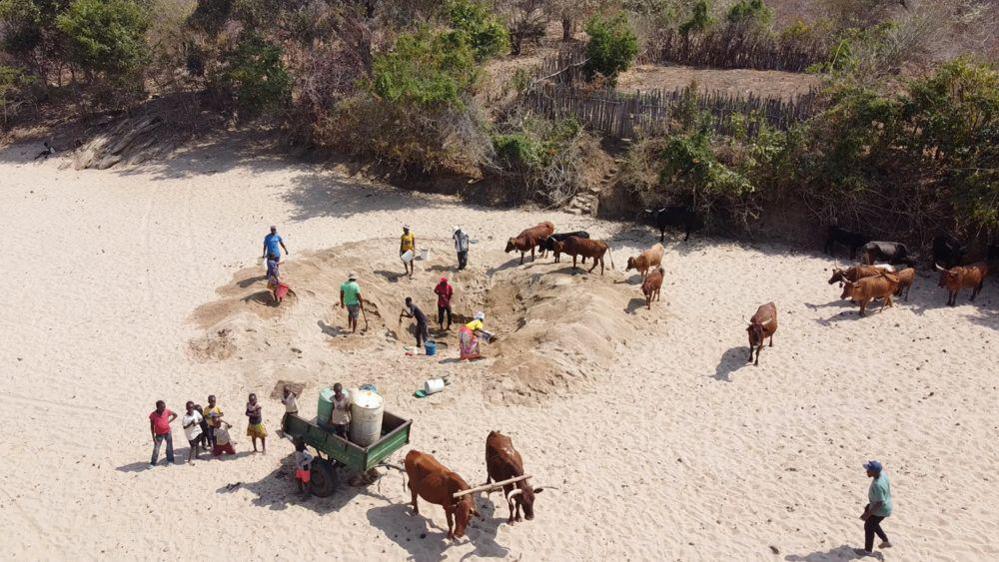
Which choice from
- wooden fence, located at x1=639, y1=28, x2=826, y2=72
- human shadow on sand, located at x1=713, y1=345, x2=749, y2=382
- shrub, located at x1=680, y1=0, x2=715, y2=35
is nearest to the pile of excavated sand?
human shadow on sand, located at x1=713, y1=345, x2=749, y2=382

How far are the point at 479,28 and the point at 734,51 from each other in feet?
34.7

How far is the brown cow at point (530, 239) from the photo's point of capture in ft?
58.4

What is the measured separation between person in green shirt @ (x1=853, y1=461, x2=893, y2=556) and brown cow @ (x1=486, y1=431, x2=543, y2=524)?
4199 millimetres

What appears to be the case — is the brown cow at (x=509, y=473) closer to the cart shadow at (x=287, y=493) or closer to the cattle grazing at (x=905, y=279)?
the cart shadow at (x=287, y=493)

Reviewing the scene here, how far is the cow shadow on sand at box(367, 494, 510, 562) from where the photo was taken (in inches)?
366

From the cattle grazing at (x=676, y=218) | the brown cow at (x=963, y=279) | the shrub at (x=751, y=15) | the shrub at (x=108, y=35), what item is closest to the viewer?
the brown cow at (x=963, y=279)

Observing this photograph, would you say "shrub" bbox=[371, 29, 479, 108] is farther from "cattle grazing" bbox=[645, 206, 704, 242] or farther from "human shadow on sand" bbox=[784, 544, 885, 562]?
"human shadow on sand" bbox=[784, 544, 885, 562]

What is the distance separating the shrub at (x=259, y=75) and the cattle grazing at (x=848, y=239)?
18.7 meters

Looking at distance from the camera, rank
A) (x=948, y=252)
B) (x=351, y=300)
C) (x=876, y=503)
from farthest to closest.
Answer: (x=948, y=252)
(x=351, y=300)
(x=876, y=503)

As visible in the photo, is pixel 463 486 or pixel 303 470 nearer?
pixel 463 486

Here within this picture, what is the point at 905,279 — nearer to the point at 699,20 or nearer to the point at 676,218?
the point at 676,218

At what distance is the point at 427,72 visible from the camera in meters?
21.5

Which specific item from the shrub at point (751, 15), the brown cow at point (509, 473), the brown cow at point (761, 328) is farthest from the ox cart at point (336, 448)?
the shrub at point (751, 15)

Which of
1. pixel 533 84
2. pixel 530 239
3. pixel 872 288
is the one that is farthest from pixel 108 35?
pixel 872 288
